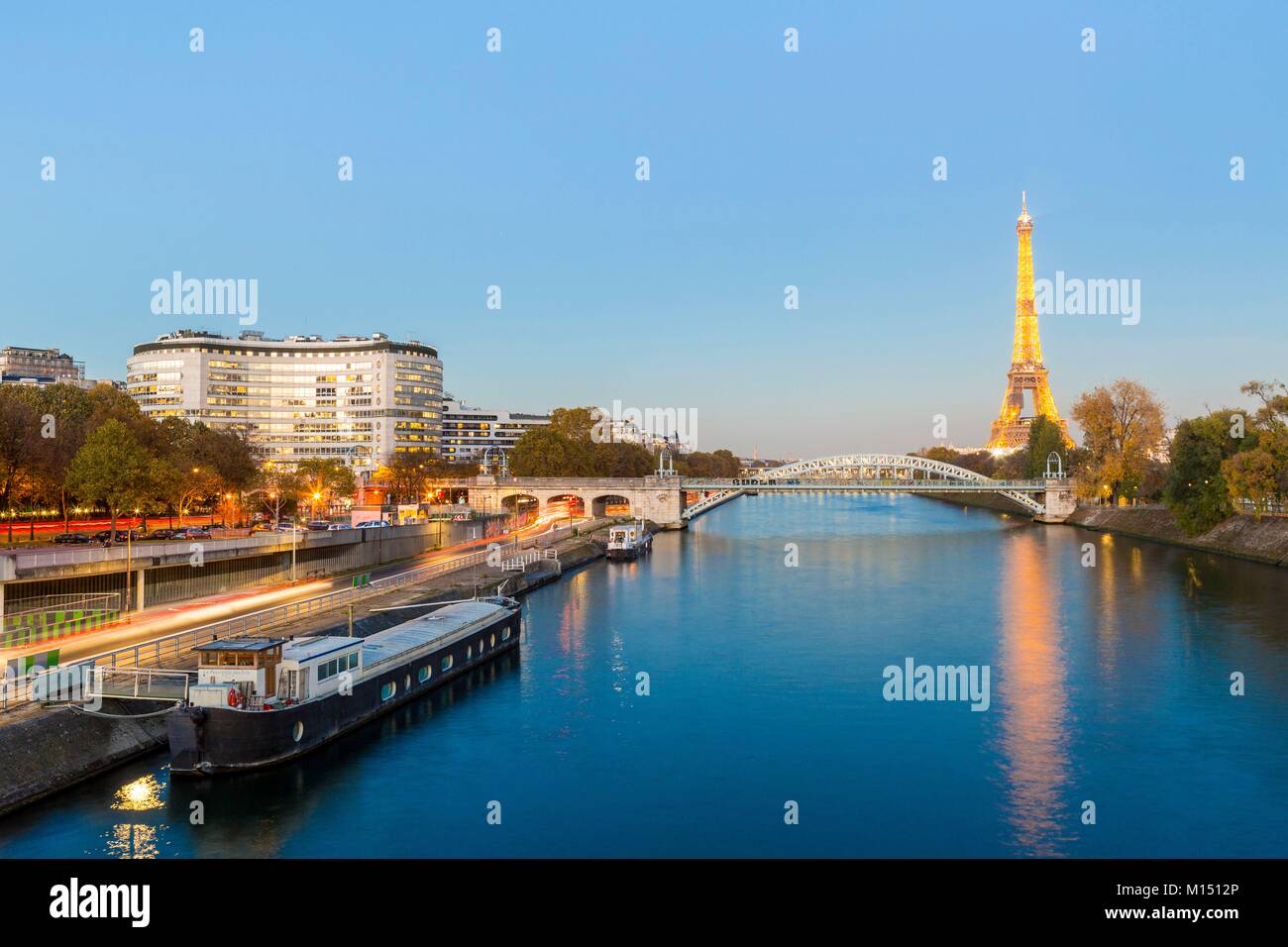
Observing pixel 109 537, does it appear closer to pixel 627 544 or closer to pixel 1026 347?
pixel 627 544

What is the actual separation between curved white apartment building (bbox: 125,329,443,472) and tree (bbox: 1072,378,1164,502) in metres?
103

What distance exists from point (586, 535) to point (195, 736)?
6296cm

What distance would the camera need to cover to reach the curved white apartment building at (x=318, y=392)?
15775cm

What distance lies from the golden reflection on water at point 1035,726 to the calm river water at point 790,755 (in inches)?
3.7

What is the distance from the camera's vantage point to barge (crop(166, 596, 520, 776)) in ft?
72.4

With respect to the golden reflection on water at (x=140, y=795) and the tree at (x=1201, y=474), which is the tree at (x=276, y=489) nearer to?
the golden reflection on water at (x=140, y=795)

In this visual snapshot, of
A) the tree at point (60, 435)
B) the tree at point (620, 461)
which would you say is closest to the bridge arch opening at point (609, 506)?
the tree at point (620, 461)

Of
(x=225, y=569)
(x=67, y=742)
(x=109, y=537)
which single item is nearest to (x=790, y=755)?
(x=67, y=742)

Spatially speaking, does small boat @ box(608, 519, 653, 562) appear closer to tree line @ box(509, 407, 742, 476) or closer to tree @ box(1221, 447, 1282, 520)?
tree line @ box(509, 407, 742, 476)

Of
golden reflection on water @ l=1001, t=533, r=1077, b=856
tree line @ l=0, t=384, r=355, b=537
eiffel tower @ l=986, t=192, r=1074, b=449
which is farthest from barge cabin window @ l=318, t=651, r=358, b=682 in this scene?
eiffel tower @ l=986, t=192, r=1074, b=449

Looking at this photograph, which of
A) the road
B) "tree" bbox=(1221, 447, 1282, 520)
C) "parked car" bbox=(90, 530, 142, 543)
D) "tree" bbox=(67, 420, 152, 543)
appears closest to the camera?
the road

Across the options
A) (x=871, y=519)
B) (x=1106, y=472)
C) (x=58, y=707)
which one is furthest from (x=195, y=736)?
(x=871, y=519)
